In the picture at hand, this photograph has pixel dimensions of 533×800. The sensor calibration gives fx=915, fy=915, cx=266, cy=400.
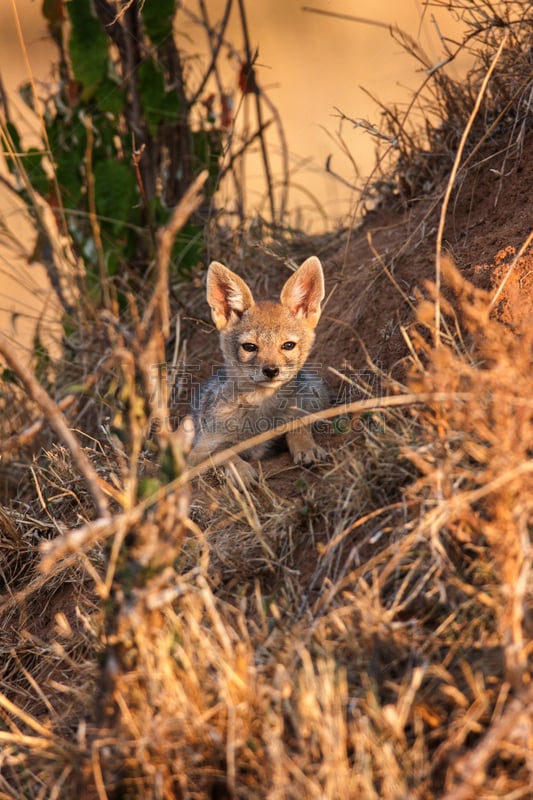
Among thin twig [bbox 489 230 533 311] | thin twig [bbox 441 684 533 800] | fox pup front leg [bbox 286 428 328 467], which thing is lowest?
fox pup front leg [bbox 286 428 328 467]

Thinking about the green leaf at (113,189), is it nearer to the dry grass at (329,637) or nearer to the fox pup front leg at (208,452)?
the fox pup front leg at (208,452)

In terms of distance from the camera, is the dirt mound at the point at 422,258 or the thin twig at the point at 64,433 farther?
the dirt mound at the point at 422,258

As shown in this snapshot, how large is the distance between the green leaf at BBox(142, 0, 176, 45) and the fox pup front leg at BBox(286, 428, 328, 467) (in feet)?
9.13

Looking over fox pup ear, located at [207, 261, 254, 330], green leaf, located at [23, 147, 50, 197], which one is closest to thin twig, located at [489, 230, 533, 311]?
fox pup ear, located at [207, 261, 254, 330]

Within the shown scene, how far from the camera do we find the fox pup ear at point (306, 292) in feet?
15.8

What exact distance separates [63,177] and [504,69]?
2664 mm

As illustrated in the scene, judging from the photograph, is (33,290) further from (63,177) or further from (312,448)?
(312,448)

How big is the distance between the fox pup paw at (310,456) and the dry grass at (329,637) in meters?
0.72

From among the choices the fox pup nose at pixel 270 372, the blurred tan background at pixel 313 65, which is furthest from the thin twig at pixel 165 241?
the blurred tan background at pixel 313 65

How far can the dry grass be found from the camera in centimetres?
246

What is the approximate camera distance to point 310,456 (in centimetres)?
425

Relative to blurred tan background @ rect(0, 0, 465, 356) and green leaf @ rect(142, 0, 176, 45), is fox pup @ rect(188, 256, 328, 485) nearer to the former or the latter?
green leaf @ rect(142, 0, 176, 45)

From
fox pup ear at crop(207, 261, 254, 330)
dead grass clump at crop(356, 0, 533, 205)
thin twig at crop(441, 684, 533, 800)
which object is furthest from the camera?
fox pup ear at crop(207, 261, 254, 330)

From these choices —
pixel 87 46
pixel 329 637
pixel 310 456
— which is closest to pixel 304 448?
pixel 310 456
